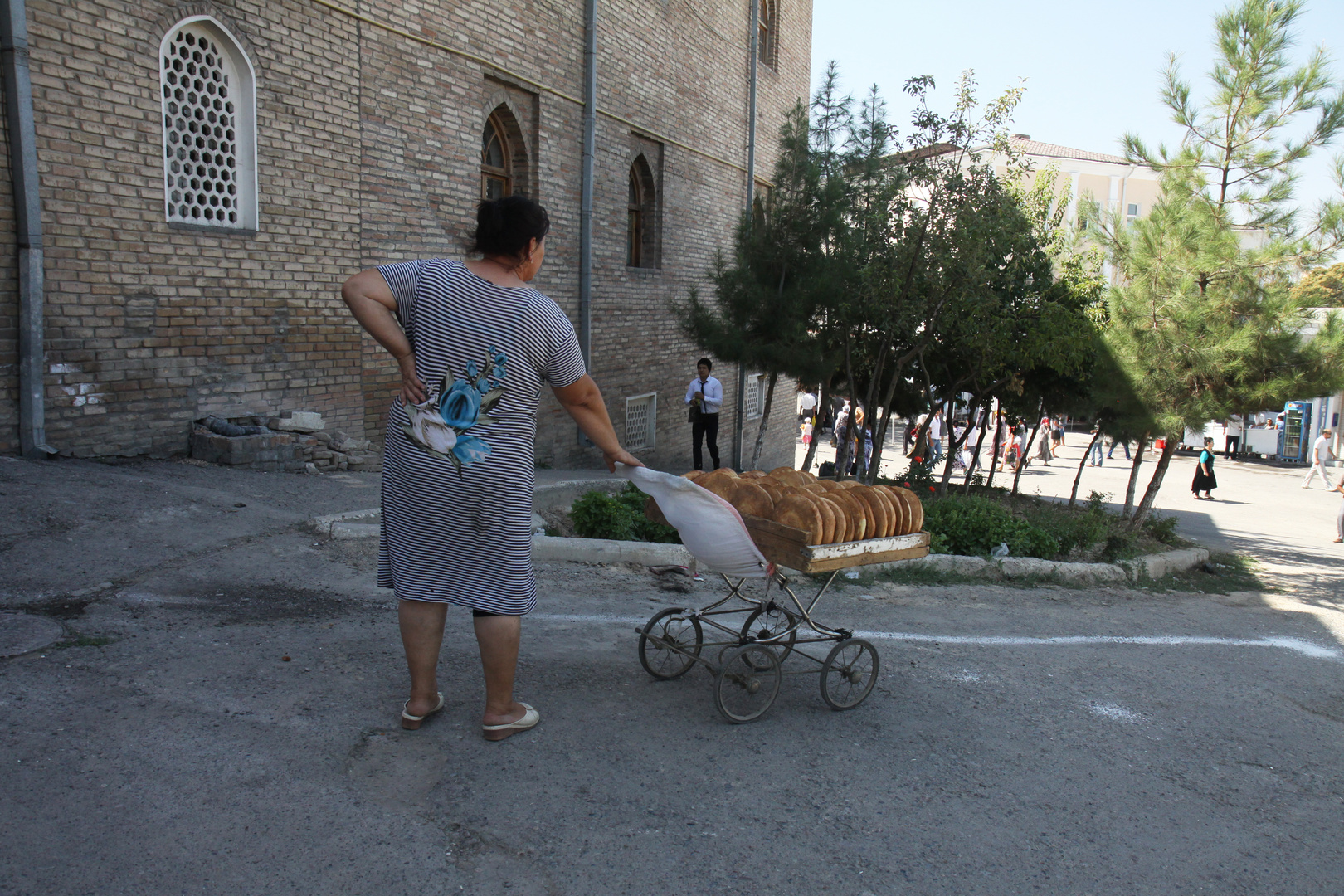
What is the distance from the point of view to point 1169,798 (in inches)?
144

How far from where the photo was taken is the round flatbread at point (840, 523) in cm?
414

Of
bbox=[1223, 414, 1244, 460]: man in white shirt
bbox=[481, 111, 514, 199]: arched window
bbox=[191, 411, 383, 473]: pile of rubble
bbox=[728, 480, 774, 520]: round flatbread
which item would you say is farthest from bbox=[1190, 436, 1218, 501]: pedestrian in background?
bbox=[728, 480, 774, 520]: round flatbread

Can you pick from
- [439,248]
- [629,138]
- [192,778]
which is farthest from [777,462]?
[192,778]

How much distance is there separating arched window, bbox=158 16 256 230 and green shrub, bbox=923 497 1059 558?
23.8 feet

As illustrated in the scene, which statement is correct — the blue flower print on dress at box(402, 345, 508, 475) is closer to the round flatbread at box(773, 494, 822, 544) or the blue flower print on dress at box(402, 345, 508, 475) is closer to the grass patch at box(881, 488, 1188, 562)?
the round flatbread at box(773, 494, 822, 544)

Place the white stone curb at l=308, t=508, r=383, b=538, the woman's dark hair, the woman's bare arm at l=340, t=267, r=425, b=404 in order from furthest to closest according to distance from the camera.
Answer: the white stone curb at l=308, t=508, r=383, b=538 < the woman's dark hair < the woman's bare arm at l=340, t=267, r=425, b=404

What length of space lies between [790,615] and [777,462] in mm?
18997

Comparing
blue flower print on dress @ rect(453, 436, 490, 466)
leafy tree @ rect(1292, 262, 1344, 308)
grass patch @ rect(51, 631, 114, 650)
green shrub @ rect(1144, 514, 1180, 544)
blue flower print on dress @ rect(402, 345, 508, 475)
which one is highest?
leafy tree @ rect(1292, 262, 1344, 308)

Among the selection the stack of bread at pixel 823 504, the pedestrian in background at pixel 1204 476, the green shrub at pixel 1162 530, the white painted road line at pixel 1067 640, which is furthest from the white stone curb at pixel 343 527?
the pedestrian in background at pixel 1204 476

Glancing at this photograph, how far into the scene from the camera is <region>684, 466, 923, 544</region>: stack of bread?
13.5 ft

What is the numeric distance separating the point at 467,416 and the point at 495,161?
34.3ft

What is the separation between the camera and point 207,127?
29.1ft

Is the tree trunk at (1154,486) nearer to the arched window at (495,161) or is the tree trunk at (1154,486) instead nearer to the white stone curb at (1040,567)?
the white stone curb at (1040,567)

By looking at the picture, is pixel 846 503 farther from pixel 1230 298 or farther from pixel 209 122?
pixel 1230 298
